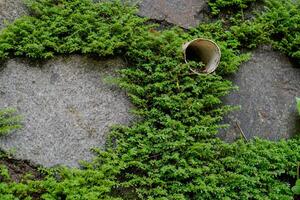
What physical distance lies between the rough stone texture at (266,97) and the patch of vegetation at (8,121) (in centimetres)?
195

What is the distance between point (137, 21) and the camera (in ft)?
15.1

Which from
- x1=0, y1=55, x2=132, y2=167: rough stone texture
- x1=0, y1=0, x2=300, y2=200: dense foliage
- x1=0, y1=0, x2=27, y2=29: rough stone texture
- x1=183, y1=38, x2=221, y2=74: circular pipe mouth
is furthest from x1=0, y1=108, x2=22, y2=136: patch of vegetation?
x1=183, y1=38, x2=221, y2=74: circular pipe mouth

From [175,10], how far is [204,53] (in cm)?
76

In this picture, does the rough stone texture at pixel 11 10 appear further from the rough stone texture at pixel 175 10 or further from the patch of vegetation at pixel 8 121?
the rough stone texture at pixel 175 10

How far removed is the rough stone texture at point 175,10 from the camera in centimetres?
492

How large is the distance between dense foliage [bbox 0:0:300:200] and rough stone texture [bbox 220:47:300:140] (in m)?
0.17

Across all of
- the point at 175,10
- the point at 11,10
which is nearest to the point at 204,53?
the point at 175,10

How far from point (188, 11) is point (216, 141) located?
5.60ft

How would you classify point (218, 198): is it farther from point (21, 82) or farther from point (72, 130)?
point (21, 82)

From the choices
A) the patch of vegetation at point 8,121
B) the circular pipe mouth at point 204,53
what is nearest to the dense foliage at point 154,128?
the circular pipe mouth at point 204,53

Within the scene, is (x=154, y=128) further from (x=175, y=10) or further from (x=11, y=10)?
(x=11, y=10)

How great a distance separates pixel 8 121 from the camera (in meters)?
3.87

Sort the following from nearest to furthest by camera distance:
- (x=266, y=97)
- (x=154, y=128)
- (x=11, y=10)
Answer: (x=154, y=128)
(x=11, y=10)
(x=266, y=97)

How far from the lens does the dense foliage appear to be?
3.78 metres
